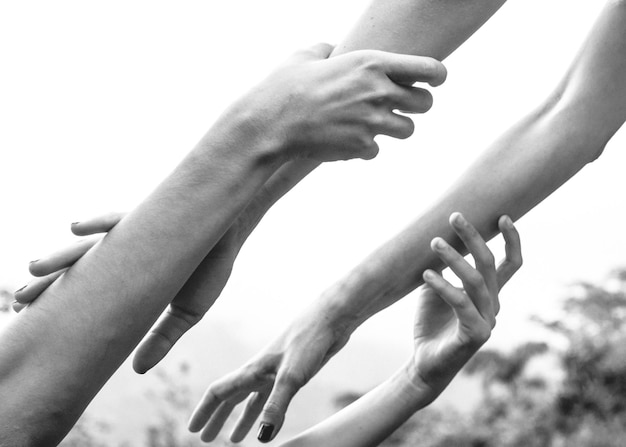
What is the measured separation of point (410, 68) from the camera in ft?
2.75

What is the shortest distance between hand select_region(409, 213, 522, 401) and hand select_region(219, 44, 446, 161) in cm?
22

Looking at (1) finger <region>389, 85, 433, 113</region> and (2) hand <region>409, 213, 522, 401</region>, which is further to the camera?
(2) hand <region>409, 213, 522, 401</region>

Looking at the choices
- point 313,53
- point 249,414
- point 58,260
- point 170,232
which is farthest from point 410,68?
point 249,414

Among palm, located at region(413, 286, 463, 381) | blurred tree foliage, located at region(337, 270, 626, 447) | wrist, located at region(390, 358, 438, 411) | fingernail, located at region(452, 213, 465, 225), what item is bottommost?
blurred tree foliage, located at region(337, 270, 626, 447)

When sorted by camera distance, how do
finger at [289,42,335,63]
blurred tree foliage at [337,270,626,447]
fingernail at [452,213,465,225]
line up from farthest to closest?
blurred tree foliage at [337,270,626,447] → fingernail at [452,213,465,225] → finger at [289,42,335,63]

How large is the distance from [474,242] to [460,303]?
7cm

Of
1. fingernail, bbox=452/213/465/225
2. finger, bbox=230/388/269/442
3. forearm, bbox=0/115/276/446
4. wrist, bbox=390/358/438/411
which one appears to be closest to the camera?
forearm, bbox=0/115/276/446

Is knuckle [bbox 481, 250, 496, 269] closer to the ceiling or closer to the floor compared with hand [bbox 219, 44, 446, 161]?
closer to the floor

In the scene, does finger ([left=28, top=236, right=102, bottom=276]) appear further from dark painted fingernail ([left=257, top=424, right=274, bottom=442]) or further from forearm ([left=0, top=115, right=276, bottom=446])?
dark painted fingernail ([left=257, top=424, right=274, bottom=442])

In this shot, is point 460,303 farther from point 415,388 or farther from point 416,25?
point 416,25

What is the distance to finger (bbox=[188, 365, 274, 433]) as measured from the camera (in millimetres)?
1159

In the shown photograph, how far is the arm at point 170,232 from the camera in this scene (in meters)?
0.79

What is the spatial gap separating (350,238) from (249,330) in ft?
1.41

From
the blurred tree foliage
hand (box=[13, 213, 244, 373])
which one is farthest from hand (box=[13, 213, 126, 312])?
the blurred tree foliage
